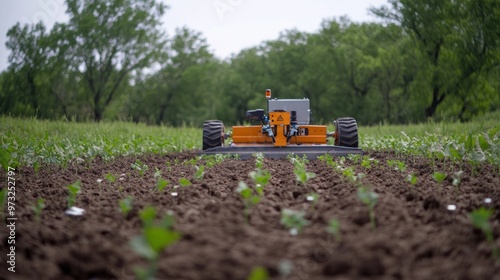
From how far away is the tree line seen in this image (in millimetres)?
21953

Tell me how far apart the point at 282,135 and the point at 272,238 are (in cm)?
695

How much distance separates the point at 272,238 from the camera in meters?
2.67

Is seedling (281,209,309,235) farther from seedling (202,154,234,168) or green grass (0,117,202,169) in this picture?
seedling (202,154,234,168)

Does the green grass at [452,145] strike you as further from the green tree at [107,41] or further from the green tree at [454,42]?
the green tree at [107,41]

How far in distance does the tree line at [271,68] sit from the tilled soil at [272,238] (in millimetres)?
10485

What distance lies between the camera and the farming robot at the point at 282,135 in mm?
9245

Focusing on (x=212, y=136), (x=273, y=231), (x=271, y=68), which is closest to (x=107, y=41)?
(x=271, y=68)

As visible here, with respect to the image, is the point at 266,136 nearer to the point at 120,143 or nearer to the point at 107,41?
the point at 120,143

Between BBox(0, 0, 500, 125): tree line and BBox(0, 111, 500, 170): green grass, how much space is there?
1.79 m

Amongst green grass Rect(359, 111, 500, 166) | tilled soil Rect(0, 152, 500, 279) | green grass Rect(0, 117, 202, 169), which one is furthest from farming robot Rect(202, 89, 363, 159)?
tilled soil Rect(0, 152, 500, 279)

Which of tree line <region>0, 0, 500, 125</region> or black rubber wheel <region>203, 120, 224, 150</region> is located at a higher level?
tree line <region>0, 0, 500, 125</region>

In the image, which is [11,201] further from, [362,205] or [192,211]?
[362,205]

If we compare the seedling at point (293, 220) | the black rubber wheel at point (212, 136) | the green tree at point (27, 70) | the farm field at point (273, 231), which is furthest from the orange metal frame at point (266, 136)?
the green tree at point (27, 70)

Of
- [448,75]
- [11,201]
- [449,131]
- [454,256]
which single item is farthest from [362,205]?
[448,75]
